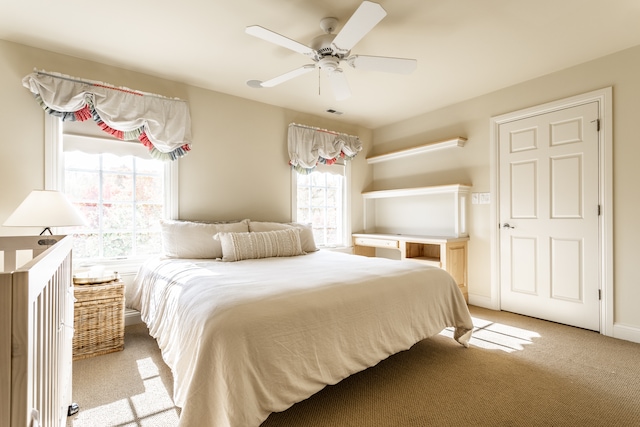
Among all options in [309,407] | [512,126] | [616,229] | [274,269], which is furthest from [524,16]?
[309,407]

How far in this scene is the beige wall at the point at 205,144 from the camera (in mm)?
2459

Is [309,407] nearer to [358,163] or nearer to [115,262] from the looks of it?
[115,262]

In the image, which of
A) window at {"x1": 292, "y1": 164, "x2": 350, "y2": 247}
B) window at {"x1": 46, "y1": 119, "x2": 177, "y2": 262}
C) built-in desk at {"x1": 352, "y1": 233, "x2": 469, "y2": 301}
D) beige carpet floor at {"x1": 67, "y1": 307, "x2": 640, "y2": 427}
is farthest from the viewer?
window at {"x1": 292, "y1": 164, "x2": 350, "y2": 247}

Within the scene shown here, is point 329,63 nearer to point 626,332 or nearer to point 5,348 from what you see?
point 5,348

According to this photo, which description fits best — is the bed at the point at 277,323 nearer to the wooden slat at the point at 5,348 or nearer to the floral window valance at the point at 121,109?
the wooden slat at the point at 5,348

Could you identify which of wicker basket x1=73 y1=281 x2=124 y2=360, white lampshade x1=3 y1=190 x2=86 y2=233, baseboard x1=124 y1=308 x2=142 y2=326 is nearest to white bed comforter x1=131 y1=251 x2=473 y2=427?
wicker basket x1=73 y1=281 x2=124 y2=360

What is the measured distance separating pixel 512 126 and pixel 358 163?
6.82ft

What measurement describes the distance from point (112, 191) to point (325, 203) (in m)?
2.62

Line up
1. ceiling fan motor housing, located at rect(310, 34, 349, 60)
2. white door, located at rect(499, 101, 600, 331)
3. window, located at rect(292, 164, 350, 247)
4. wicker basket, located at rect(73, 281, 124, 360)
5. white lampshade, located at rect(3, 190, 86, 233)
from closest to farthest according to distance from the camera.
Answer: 1. white lampshade, located at rect(3, 190, 86, 233)
2. ceiling fan motor housing, located at rect(310, 34, 349, 60)
3. wicker basket, located at rect(73, 281, 124, 360)
4. white door, located at rect(499, 101, 600, 331)
5. window, located at rect(292, 164, 350, 247)

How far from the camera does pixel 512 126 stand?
3367 mm

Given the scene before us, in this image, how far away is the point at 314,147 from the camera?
4156mm

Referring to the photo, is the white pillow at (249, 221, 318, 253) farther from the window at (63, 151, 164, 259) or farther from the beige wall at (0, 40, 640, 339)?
the window at (63, 151, 164, 259)

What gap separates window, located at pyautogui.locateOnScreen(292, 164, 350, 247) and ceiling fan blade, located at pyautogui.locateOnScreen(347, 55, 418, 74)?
2.09m

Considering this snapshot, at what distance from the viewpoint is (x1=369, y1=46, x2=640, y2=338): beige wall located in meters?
2.63
